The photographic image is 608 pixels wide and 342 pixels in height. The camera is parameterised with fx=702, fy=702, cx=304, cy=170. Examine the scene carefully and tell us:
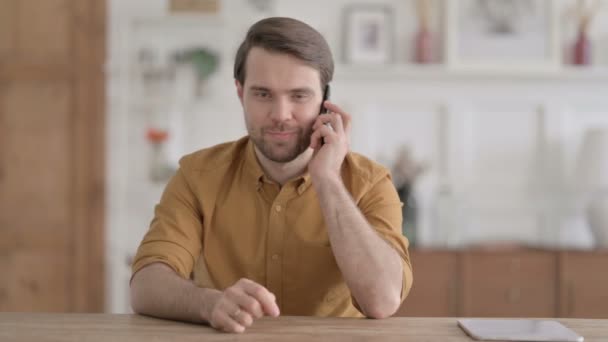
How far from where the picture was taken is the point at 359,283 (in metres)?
1.58

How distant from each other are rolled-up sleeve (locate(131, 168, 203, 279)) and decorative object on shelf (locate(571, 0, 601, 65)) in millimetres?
2956

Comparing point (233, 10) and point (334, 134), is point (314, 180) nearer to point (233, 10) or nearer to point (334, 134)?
point (334, 134)

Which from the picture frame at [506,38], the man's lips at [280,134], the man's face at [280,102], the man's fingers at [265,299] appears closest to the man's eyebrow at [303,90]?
the man's face at [280,102]

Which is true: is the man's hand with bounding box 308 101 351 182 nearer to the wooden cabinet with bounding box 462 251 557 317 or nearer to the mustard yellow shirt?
the mustard yellow shirt

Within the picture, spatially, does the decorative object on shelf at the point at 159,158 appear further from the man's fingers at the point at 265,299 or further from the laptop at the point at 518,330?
the laptop at the point at 518,330

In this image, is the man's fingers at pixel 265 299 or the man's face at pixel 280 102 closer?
the man's fingers at pixel 265 299

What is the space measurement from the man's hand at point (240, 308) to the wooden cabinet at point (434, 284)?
7.84ft

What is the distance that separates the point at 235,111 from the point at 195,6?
25.7 inches

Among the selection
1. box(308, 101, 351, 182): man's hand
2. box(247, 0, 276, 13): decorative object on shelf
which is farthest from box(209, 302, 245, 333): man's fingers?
box(247, 0, 276, 13): decorative object on shelf

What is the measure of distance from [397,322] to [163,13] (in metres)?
3.19

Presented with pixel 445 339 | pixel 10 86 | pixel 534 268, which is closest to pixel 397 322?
pixel 445 339

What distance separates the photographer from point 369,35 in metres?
4.10

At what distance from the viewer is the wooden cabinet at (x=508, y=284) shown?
3588 mm

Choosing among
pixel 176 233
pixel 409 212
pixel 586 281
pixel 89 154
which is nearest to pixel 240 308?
pixel 176 233
